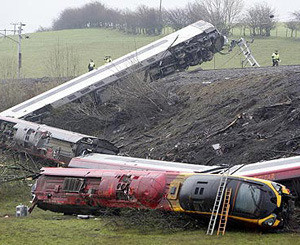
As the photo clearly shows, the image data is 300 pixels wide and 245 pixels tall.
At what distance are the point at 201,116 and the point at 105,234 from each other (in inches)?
532

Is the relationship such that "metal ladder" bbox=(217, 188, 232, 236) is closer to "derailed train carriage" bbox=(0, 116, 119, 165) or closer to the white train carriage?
"derailed train carriage" bbox=(0, 116, 119, 165)

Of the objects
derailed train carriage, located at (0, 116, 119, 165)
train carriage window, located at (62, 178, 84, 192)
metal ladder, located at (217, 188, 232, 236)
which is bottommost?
derailed train carriage, located at (0, 116, 119, 165)

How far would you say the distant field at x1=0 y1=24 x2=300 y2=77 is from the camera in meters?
58.9

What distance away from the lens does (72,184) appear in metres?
19.1

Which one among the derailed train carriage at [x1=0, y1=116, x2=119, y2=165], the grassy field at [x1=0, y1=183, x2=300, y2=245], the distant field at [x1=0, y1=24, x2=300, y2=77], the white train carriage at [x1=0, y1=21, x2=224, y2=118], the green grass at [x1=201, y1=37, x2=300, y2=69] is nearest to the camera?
the grassy field at [x1=0, y1=183, x2=300, y2=245]

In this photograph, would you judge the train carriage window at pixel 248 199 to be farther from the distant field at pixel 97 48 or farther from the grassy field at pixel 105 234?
the distant field at pixel 97 48

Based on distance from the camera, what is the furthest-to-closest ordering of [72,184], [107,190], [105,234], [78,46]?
1. [78,46]
2. [72,184]
3. [107,190]
4. [105,234]

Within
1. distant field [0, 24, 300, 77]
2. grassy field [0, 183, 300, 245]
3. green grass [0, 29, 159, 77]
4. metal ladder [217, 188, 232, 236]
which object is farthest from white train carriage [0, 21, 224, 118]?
green grass [0, 29, 159, 77]

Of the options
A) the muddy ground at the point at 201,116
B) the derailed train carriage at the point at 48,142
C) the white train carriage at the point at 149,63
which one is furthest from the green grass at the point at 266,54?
the derailed train carriage at the point at 48,142

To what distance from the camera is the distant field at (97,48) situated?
2319 inches

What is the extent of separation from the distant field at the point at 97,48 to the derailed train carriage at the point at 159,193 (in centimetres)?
2985

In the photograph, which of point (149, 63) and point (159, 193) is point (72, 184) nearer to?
point (159, 193)

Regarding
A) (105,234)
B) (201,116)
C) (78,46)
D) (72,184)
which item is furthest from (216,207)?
(78,46)

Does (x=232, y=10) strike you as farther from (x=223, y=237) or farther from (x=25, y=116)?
(x=223, y=237)
